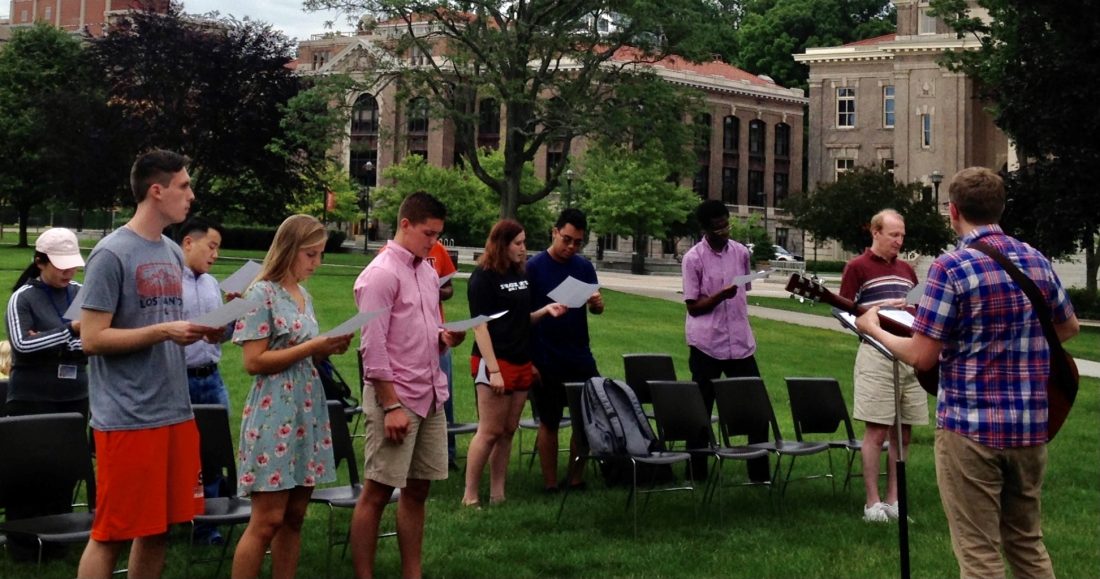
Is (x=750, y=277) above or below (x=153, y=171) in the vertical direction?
below

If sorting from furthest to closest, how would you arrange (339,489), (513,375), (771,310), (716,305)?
(771,310) → (716,305) → (513,375) → (339,489)

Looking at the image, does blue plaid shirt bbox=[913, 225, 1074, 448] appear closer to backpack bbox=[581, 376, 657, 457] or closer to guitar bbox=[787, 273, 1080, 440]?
guitar bbox=[787, 273, 1080, 440]

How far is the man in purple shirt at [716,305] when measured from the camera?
9.61 metres

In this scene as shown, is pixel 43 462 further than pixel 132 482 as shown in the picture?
Yes

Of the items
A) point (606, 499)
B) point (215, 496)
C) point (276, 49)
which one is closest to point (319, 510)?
Result: point (215, 496)

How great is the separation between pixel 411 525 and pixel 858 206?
3876cm

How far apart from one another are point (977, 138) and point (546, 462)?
63.4 metres

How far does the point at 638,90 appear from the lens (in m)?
39.0

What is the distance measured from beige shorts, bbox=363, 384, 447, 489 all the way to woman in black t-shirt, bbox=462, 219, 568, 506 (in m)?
2.00

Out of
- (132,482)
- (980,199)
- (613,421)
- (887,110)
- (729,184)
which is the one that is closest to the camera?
(132,482)

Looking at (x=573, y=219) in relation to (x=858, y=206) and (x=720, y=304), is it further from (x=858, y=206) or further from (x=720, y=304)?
(x=858, y=206)

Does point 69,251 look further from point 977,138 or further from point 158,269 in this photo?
point 977,138

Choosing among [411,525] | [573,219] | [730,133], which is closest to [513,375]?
[573,219]

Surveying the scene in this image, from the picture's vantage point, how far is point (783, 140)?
98125mm
